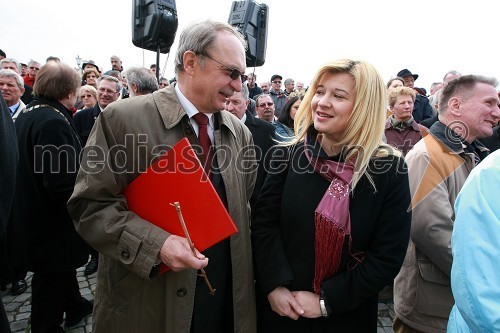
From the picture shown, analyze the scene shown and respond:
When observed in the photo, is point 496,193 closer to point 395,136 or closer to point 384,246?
point 384,246

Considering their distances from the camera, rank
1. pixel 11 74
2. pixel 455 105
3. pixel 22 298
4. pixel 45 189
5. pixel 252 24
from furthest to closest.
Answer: pixel 252 24, pixel 11 74, pixel 22 298, pixel 45 189, pixel 455 105

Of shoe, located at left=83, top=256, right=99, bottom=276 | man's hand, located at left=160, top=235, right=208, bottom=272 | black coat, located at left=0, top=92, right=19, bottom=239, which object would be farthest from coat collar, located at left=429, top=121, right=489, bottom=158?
shoe, located at left=83, top=256, right=99, bottom=276

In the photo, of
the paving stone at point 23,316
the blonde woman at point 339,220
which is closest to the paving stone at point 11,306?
the paving stone at point 23,316

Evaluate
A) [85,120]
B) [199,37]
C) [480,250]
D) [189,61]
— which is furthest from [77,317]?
[480,250]

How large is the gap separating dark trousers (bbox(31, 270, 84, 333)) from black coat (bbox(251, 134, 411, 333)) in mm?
1916

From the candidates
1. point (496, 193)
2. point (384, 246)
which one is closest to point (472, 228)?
point (496, 193)

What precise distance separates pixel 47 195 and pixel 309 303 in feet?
7.48

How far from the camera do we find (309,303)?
5.31ft

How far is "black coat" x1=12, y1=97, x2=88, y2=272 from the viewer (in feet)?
8.38

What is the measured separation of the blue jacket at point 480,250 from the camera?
933mm

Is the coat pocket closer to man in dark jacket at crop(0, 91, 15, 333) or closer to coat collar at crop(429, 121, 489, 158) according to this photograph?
coat collar at crop(429, 121, 489, 158)

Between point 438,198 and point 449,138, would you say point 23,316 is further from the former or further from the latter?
point 449,138

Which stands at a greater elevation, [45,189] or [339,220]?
[339,220]

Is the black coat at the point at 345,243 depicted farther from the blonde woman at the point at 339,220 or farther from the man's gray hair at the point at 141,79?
the man's gray hair at the point at 141,79
